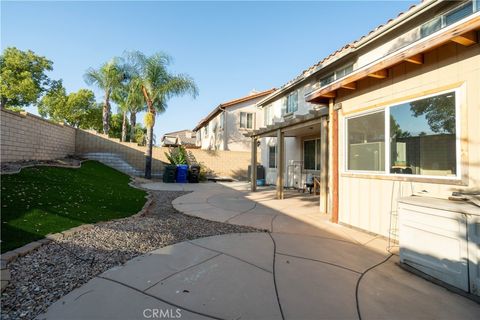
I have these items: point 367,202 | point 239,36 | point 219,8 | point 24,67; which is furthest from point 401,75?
point 24,67

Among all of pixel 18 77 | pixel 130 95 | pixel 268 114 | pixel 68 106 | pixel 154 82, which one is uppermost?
pixel 18 77

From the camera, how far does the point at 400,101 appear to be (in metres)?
4.20

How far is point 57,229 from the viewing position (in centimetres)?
393

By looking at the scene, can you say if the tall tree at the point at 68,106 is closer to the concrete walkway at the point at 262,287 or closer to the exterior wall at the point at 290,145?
the exterior wall at the point at 290,145

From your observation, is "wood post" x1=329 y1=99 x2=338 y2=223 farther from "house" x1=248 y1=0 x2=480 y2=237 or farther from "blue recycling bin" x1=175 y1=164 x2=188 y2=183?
"blue recycling bin" x1=175 y1=164 x2=188 y2=183

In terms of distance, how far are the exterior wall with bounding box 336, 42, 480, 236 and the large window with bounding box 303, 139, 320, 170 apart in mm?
5618

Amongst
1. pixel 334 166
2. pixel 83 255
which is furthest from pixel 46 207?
pixel 334 166

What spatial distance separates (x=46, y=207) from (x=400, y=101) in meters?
7.12

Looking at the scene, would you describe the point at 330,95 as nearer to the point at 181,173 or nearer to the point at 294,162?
the point at 294,162

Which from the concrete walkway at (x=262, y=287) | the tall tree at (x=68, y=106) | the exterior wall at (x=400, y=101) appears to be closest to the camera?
the concrete walkway at (x=262, y=287)

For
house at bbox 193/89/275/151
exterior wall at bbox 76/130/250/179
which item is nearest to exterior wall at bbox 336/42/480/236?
exterior wall at bbox 76/130/250/179

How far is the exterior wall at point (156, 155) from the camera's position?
15484 millimetres

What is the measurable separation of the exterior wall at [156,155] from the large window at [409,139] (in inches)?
535

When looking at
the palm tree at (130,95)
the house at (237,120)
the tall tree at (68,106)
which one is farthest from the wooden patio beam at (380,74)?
the tall tree at (68,106)
